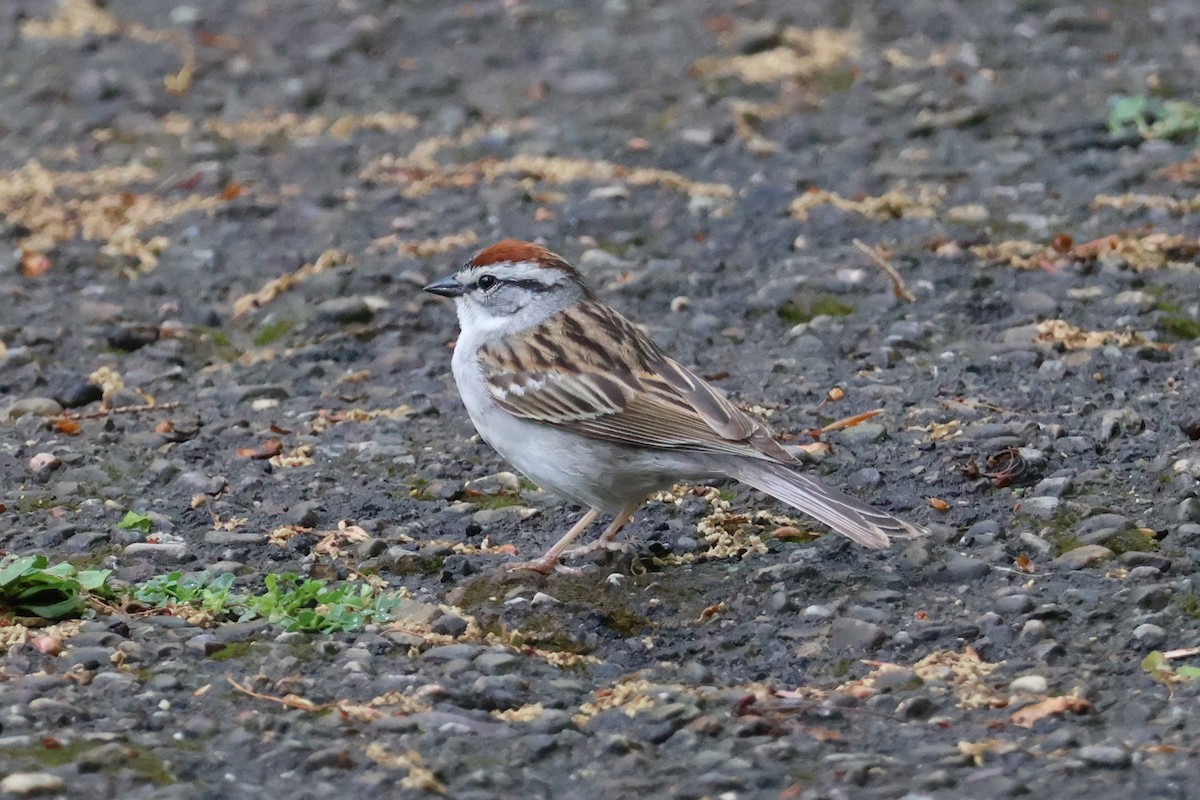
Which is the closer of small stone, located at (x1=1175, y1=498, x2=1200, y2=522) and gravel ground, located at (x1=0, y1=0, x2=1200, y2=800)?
gravel ground, located at (x1=0, y1=0, x2=1200, y2=800)

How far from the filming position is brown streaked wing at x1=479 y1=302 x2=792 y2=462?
5.91m

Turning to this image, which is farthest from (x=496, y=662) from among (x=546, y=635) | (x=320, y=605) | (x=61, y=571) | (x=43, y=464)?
(x=43, y=464)

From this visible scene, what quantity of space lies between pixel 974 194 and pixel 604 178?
2.04 meters

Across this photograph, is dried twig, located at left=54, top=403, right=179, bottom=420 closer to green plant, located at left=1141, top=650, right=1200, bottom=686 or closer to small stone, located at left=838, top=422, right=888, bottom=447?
small stone, located at left=838, top=422, right=888, bottom=447

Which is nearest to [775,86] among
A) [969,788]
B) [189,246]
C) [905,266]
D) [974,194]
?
[974,194]

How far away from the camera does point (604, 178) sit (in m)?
9.84

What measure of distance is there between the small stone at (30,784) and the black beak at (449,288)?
2.89 metres

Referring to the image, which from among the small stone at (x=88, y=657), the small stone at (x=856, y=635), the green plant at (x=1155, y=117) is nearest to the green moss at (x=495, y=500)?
the small stone at (x=856, y=635)

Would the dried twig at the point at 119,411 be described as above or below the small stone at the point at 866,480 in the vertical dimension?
above

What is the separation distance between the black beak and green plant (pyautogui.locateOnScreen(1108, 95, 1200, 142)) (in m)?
4.72

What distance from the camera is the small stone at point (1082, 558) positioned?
18.7 feet

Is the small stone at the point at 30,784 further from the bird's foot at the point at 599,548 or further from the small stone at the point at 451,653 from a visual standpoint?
the bird's foot at the point at 599,548

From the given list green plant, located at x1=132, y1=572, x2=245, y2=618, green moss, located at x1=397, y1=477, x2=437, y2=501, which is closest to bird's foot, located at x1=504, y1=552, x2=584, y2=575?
green moss, located at x1=397, y1=477, x2=437, y2=501

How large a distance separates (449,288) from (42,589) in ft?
6.82
